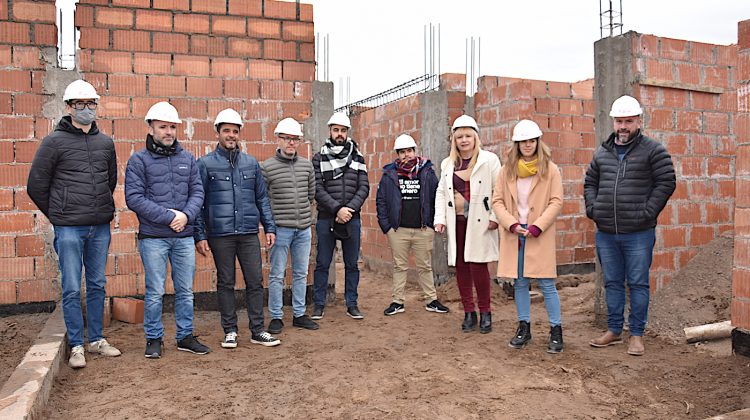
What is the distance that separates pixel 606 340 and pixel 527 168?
4.95 feet

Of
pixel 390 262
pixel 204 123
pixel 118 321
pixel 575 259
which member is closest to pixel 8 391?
pixel 118 321

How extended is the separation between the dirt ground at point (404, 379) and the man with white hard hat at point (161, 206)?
49 centimetres

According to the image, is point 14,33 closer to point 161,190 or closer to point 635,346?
point 161,190

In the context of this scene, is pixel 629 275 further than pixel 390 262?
No

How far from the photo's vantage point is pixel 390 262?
8555mm

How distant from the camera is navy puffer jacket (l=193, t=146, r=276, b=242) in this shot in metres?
4.82

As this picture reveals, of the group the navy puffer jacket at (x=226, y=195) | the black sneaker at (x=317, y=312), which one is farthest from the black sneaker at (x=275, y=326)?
the navy puffer jacket at (x=226, y=195)

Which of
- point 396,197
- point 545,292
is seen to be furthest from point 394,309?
A: point 545,292

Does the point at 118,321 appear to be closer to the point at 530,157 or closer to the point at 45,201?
the point at 45,201

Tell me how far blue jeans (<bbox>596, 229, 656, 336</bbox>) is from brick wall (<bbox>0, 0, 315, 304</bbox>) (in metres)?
3.20

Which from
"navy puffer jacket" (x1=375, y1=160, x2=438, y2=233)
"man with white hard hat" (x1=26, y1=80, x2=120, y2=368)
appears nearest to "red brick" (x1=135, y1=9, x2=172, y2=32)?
"man with white hard hat" (x1=26, y1=80, x2=120, y2=368)

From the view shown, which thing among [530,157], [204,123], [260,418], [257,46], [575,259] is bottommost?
[260,418]

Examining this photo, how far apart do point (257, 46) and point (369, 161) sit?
3.28 metres

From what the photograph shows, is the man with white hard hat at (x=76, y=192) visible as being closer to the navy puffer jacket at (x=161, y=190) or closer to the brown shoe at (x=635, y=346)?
the navy puffer jacket at (x=161, y=190)
